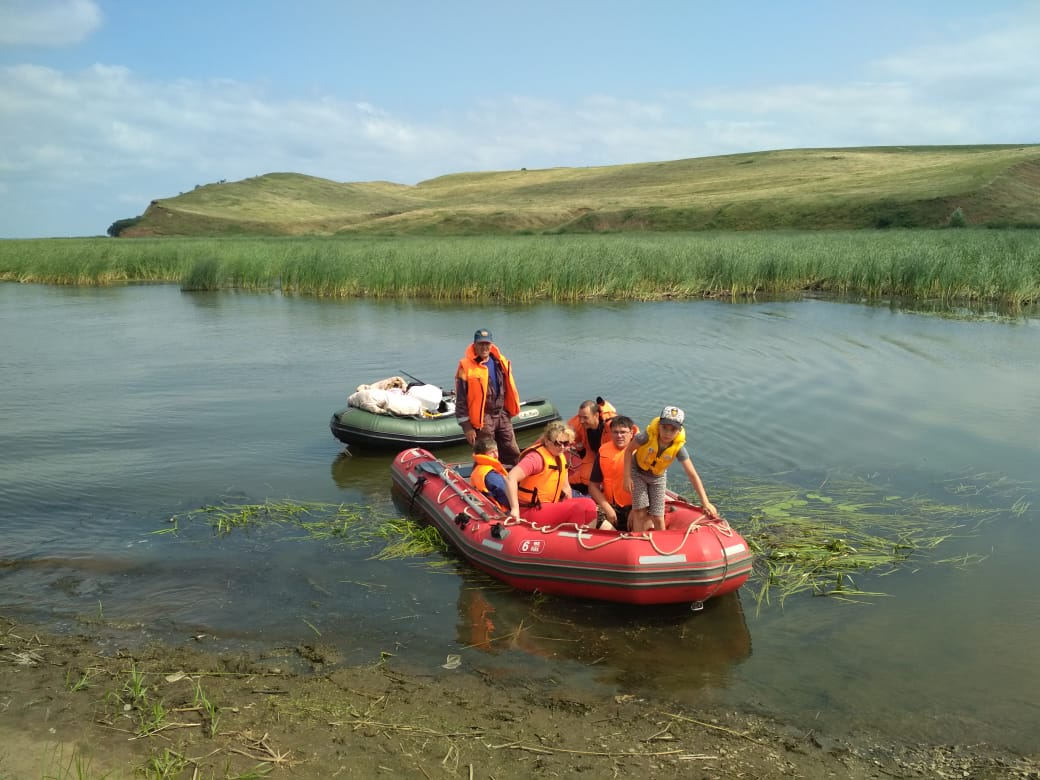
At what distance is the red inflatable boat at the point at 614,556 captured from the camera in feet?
18.8

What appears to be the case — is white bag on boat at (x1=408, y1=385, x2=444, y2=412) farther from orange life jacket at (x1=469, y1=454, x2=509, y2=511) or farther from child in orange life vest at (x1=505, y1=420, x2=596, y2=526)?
child in orange life vest at (x1=505, y1=420, x2=596, y2=526)

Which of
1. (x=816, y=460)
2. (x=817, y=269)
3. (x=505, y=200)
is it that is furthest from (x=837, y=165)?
(x=816, y=460)

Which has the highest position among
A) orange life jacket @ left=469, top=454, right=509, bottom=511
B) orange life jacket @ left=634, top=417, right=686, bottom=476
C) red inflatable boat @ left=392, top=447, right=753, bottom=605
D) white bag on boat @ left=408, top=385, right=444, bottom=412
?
orange life jacket @ left=634, top=417, right=686, bottom=476

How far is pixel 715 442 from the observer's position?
9883 mm

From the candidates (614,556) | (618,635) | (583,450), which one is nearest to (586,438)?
(583,450)

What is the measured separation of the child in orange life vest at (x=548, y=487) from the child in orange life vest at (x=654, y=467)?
0.43 m

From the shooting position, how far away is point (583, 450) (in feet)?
25.1

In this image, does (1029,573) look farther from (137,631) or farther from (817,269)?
(817,269)

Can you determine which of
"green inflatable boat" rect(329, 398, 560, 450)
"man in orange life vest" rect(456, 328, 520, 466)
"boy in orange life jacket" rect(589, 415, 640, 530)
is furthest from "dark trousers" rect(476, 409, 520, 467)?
"boy in orange life jacket" rect(589, 415, 640, 530)

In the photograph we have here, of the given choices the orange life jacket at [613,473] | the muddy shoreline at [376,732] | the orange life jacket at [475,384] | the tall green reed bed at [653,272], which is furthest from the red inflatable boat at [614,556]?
the tall green reed bed at [653,272]

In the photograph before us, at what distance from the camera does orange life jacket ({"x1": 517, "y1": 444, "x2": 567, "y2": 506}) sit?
6.79 meters

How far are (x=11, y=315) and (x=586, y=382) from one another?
1582 cm

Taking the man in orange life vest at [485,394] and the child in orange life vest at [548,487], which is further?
the man in orange life vest at [485,394]

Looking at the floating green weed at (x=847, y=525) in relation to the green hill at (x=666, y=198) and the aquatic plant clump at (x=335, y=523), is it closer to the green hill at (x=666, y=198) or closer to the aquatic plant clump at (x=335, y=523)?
the aquatic plant clump at (x=335, y=523)
